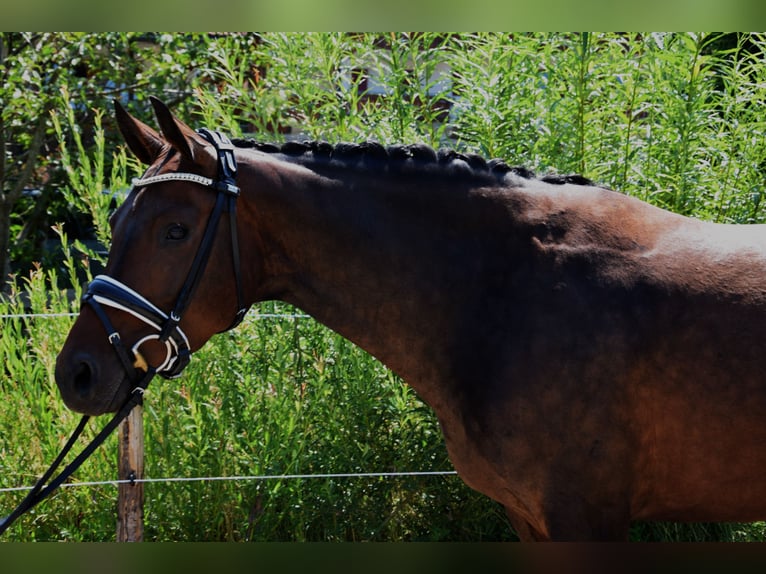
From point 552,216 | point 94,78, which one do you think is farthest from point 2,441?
point 94,78

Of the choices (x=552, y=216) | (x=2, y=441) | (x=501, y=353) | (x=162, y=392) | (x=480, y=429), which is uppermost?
(x=552, y=216)

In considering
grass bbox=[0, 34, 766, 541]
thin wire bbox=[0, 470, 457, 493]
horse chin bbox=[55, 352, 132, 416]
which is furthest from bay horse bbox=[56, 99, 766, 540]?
grass bbox=[0, 34, 766, 541]

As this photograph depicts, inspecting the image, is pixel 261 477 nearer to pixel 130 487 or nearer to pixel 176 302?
pixel 130 487

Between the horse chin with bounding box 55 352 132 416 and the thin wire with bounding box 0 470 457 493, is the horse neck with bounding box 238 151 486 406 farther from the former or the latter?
the thin wire with bounding box 0 470 457 493

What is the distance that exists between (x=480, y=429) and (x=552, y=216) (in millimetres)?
694

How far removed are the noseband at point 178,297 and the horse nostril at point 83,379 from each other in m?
0.10

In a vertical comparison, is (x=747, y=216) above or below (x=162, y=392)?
above

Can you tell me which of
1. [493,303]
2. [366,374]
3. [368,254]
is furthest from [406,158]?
[366,374]

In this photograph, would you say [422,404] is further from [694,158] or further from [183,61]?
[183,61]

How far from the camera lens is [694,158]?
13.7ft

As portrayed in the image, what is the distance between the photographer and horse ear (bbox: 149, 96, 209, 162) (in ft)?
7.75

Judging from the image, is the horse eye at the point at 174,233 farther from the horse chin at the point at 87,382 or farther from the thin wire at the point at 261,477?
the thin wire at the point at 261,477

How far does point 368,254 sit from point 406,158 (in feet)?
1.16

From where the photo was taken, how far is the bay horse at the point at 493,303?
238 centimetres
